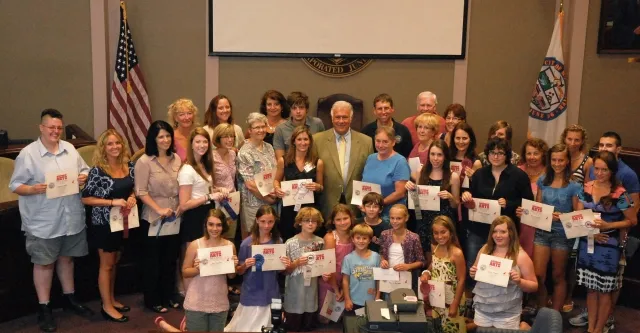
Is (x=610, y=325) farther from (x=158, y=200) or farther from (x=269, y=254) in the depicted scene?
(x=158, y=200)

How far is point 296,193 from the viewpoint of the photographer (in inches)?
208

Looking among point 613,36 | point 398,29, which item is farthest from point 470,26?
point 613,36

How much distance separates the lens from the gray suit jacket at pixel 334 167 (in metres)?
5.46

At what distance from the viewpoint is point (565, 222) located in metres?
4.93

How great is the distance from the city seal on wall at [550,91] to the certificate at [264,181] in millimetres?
3558

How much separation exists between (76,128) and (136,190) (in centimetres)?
252

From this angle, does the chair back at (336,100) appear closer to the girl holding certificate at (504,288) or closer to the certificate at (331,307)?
the certificate at (331,307)

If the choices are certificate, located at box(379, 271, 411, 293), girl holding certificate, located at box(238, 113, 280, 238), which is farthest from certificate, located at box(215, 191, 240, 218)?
certificate, located at box(379, 271, 411, 293)

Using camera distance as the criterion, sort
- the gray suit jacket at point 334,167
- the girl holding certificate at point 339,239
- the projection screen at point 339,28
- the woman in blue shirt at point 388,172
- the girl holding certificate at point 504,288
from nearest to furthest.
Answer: the girl holding certificate at point 504,288 < the girl holding certificate at point 339,239 < the woman in blue shirt at point 388,172 < the gray suit jacket at point 334,167 < the projection screen at point 339,28

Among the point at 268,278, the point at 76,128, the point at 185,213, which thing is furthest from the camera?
the point at 76,128

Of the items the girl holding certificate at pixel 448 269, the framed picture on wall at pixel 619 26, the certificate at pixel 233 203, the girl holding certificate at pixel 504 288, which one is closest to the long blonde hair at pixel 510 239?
the girl holding certificate at pixel 504 288

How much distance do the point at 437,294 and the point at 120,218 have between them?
240cm

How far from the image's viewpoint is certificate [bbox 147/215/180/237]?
208 inches

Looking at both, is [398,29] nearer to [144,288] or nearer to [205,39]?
[205,39]
